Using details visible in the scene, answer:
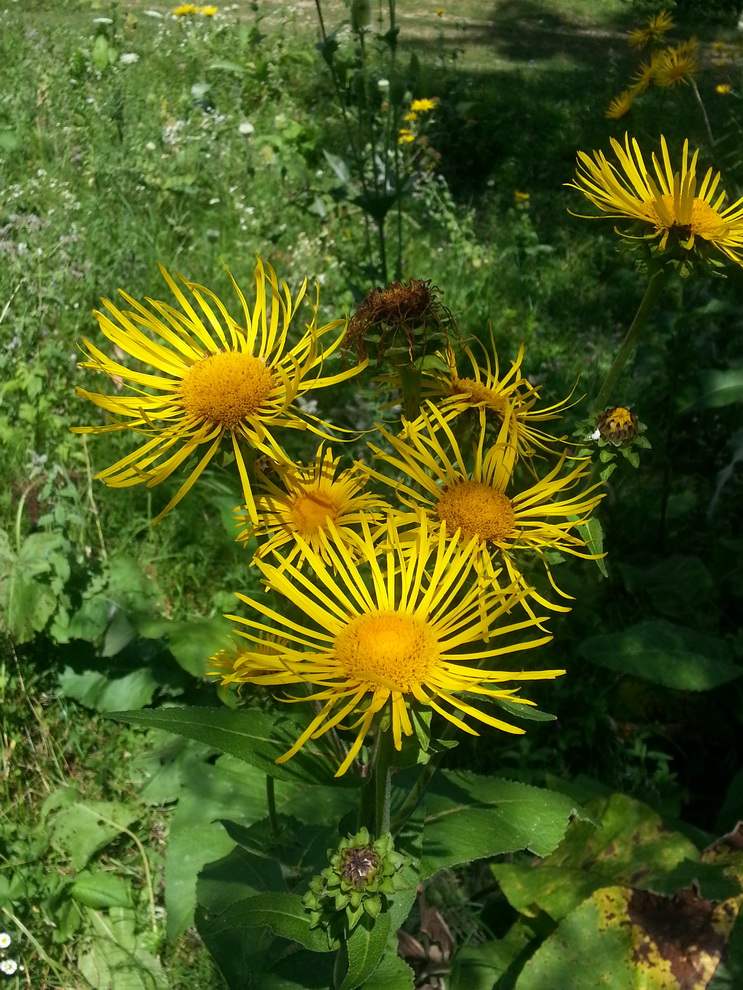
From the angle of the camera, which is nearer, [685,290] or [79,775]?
[79,775]

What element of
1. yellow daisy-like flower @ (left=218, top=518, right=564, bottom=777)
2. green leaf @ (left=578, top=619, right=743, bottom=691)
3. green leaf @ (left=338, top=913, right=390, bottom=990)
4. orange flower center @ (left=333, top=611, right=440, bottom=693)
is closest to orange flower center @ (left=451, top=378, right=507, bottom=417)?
yellow daisy-like flower @ (left=218, top=518, right=564, bottom=777)

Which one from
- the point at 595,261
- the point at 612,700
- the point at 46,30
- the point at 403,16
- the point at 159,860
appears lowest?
the point at 159,860

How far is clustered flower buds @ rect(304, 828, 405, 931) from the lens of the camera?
88 centimetres

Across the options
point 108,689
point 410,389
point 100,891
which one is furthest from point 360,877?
point 108,689

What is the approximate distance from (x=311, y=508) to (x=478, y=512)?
0.22 m

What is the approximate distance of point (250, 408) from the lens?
3.69 ft

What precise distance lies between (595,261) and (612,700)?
261 cm

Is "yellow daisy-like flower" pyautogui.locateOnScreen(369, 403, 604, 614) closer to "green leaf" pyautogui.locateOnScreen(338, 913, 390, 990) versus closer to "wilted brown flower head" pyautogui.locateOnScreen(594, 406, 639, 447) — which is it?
"wilted brown flower head" pyautogui.locateOnScreen(594, 406, 639, 447)

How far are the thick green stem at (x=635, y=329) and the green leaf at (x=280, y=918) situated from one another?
77 centimetres

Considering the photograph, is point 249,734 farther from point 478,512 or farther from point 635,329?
point 635,329

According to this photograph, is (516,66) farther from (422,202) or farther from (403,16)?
(422,202)

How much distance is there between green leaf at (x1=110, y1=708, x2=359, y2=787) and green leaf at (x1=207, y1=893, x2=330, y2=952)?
143 mm

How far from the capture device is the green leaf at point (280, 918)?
94 centimetres

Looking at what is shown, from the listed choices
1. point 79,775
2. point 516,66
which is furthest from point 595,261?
point 516,66
